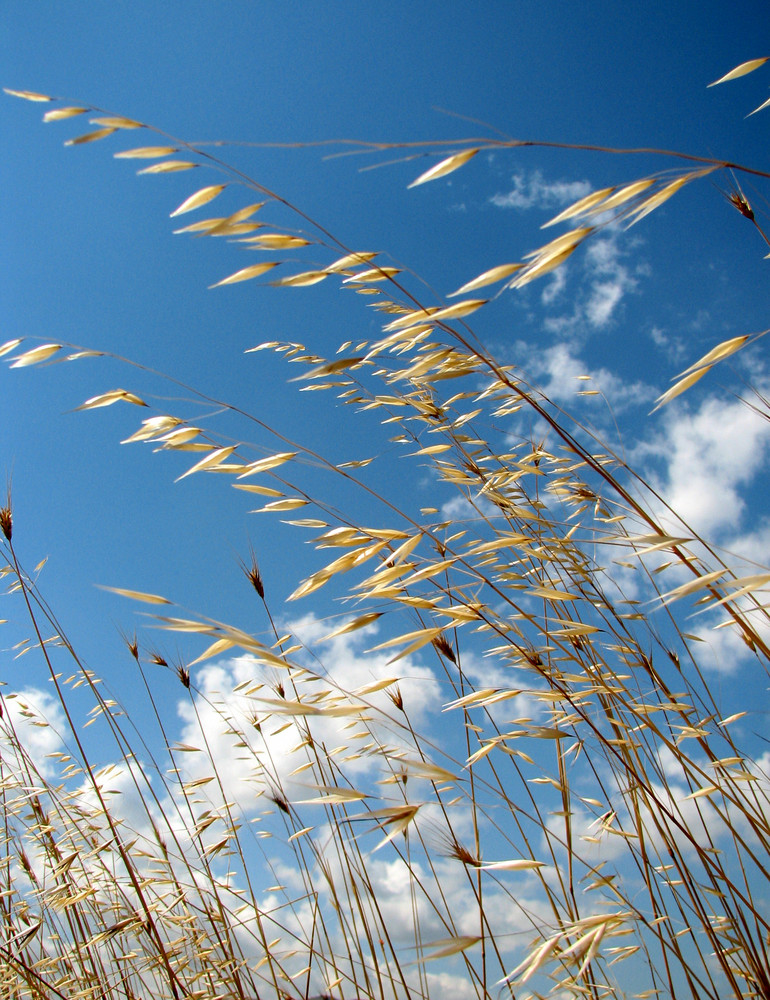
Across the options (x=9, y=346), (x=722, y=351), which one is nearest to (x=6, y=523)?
(x=9, y=346)

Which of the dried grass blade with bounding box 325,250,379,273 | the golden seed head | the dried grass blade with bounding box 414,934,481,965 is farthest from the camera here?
the golden seed head

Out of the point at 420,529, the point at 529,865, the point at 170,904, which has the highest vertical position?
the point at 420,529

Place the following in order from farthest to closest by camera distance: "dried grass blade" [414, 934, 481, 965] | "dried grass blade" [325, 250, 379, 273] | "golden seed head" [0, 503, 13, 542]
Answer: "golden seed head" [0, 503, 13, 542] < "dried grass blade" [325, 250, 379, 273] < "dried grass blade" [414, 934, 481, 965]

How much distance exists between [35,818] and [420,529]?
2.05 meters

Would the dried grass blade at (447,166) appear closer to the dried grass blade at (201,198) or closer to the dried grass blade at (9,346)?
the dried grass blade at (201,198)

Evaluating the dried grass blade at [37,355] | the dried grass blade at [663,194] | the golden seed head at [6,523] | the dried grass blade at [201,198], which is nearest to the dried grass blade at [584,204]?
the dried grass blade at [663,194]

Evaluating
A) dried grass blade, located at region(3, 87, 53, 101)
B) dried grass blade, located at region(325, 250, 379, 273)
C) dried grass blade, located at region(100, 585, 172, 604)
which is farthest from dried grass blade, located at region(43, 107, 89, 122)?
dried grass blade, located at region(100, 585, 172, 604)

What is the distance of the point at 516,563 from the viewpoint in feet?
4.90

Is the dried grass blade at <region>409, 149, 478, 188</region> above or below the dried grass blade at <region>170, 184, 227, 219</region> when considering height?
below

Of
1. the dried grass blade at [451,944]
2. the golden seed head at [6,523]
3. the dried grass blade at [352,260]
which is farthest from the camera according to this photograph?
the golden seed head at [6,523]

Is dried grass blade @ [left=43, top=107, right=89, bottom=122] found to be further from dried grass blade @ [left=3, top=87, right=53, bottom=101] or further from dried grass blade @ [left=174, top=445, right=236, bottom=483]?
dried grass blade @ [left=174, top=445, right=236, bottom=483]

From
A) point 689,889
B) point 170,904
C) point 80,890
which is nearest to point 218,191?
point 689,889

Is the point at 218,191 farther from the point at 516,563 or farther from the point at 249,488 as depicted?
the point at 516,563

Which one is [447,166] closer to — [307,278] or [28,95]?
[307,278]
